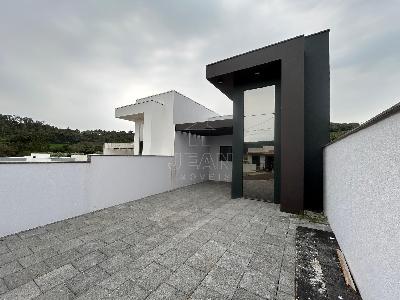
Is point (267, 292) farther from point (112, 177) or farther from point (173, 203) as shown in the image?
point (112, 177)

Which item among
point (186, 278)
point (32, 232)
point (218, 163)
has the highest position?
point (218, 163)

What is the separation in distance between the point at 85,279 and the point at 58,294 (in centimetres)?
38

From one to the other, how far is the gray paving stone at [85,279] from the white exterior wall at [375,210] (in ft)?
12.4

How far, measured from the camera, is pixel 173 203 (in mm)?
7930

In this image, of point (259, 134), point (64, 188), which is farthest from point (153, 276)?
point (259, 134)

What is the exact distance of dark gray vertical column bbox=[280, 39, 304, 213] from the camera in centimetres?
657

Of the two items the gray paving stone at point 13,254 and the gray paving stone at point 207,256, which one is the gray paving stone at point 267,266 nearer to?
the gray paving stone at point 207,256

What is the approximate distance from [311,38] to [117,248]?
10075 millimetres

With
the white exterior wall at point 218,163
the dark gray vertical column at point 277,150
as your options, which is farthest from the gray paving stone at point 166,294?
the white exterior wall at point 218,163

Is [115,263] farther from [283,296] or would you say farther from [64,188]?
[64,188]

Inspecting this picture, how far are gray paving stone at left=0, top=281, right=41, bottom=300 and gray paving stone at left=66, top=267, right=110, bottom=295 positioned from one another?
0.40 metres

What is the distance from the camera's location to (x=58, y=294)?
8.44ft

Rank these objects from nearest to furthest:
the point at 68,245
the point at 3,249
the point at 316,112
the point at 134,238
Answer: the point at 3,249 < the point at 68,245 < the point at 134,238 < the point at 316,112

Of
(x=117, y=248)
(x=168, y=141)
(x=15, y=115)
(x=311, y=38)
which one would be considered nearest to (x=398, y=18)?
(x=311, y=38)
